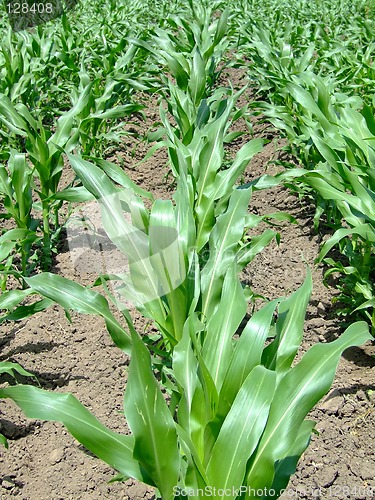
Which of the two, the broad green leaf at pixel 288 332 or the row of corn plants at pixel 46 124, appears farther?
the row of corn plants at pixel 46 124

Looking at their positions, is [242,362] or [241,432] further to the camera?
[242,362]

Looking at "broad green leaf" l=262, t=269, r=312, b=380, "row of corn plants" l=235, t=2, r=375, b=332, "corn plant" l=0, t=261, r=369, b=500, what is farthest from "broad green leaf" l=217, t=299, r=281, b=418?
"row of corn plants" l=235, t=2, r=375, b=332

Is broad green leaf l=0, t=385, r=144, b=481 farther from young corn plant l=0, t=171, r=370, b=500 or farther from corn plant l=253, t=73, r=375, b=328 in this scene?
corn plant l=253, t=73, r=375, b=328

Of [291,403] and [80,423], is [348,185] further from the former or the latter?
[80,423]

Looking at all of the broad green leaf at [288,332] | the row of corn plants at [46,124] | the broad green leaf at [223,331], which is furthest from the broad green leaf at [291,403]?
the row of corn plants at [46,124]

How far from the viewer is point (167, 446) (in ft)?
4.32

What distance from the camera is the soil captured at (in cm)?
175

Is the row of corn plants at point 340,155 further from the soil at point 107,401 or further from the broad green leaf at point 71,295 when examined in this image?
the broad green leaf at point 71,295

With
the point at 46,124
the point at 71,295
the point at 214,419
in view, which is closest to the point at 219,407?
the point at 214,419

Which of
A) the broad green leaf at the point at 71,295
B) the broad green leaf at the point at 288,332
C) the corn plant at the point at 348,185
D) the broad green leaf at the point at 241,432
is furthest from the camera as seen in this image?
the corn plant at the point at 348,185

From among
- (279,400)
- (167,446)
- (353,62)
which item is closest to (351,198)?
(279,400)

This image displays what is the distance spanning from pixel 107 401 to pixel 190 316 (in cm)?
72

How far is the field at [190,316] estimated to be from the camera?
1337 mm

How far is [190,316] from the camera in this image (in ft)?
4.91
